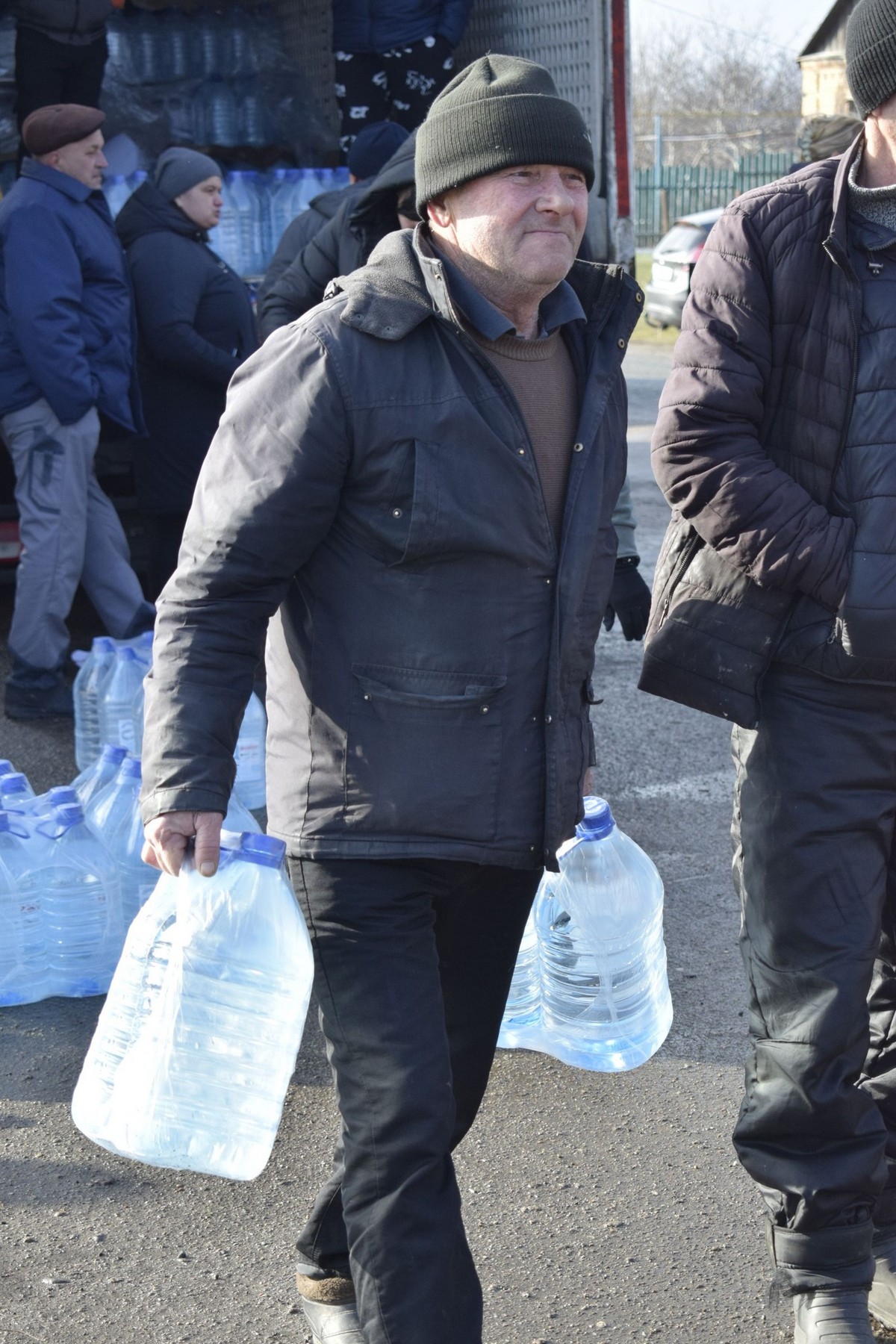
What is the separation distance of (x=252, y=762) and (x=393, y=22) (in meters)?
4.26

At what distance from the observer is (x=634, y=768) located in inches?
230

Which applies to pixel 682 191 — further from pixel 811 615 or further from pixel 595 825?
pixel 811 615

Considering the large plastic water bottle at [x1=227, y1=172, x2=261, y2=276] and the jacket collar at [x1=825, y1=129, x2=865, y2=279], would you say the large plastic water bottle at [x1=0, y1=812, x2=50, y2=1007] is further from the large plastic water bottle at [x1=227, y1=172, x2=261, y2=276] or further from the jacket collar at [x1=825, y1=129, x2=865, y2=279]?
the large plastic water bottle at [x1=227, y1=172, x2=261, y2=276]

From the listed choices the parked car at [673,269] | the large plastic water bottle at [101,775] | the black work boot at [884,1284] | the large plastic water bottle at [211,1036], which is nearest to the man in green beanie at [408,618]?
the large plastic water bottle at [211,1036]

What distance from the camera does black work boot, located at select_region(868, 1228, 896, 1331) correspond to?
289cm

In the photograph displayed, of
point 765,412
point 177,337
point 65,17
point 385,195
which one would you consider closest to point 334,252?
point 385,195

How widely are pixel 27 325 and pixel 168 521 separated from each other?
117 centimetres

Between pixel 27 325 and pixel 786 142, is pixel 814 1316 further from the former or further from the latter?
pixel 786 142

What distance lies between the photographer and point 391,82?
809 centimetres

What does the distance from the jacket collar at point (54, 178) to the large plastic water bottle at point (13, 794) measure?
2.82 meters

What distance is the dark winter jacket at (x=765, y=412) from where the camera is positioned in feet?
8.80

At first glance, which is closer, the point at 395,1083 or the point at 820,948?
the point at 395,1083

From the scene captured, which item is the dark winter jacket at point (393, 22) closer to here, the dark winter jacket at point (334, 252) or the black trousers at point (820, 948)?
the dark winter jacket at point (334, 252)

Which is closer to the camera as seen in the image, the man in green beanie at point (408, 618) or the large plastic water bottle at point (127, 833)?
the man in green beanie at point (408, 618)
